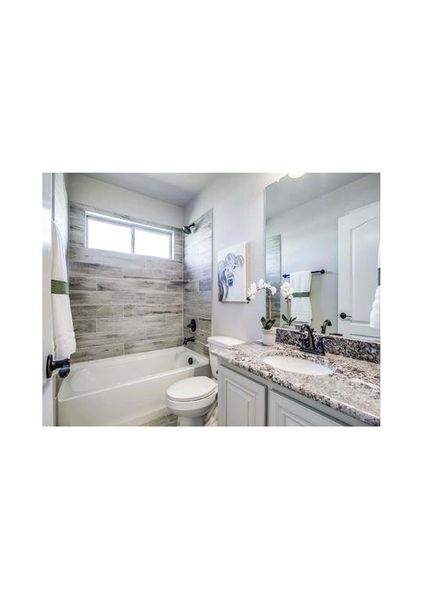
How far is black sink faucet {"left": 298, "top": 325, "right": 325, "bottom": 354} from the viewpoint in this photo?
3.45ft

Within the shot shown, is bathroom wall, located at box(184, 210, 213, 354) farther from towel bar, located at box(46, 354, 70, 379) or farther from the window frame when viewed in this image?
towel bar, located at box(46, 354, 70, 379)

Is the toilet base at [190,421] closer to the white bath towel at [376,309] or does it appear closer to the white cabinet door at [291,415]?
the white cabinet door at [291,415]

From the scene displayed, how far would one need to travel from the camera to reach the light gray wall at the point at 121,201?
198cm

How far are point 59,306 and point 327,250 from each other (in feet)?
4.89

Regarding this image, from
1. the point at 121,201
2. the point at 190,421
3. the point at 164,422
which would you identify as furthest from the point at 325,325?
the point at 121,201

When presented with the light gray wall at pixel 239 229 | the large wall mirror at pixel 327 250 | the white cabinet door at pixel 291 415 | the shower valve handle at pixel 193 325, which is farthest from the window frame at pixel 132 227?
the white cabinet door at pixel 291 415

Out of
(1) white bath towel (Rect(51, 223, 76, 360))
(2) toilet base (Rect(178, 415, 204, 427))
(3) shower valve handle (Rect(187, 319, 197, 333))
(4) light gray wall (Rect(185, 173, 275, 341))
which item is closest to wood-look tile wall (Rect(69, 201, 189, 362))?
(3) shower valve handle (Rect(187, 319, 197, 333))

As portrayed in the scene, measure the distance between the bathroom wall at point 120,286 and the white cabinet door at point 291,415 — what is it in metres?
1.95

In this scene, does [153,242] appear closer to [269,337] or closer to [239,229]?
[239,229]

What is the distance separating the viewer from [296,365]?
1.05 metres
